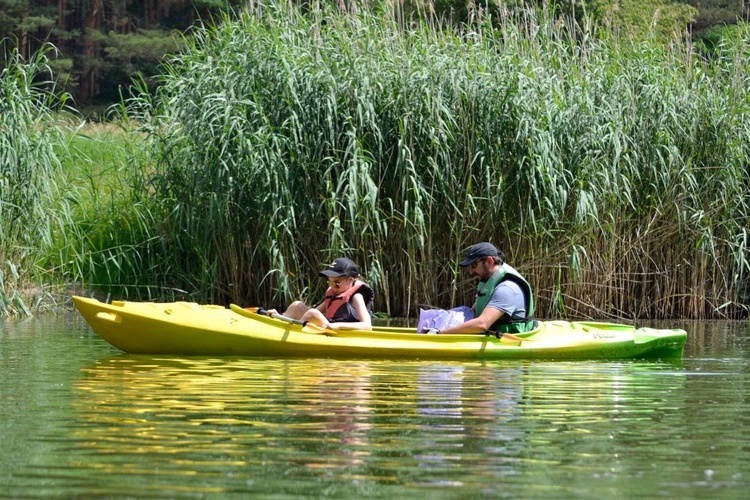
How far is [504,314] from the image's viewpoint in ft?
27.6

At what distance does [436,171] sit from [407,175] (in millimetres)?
266

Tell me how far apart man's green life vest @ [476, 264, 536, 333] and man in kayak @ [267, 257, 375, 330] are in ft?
2.55

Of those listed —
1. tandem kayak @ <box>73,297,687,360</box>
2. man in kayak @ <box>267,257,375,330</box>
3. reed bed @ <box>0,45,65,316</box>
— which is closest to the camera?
tandem kayak @ <box>73,297,687,360</box>

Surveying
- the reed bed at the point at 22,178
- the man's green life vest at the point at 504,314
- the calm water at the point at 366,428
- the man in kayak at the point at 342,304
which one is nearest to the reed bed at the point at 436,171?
the reed bed at the point at 22,178

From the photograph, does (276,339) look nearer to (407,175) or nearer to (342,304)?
(342,304)

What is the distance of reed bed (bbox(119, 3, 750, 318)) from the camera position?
11.0 meters

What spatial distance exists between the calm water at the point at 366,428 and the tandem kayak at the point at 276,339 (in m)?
0.20

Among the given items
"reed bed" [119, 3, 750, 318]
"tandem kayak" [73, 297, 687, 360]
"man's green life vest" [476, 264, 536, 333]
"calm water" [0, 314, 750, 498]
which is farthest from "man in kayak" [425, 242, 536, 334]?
"reed bed" [119, 3, 750, 318]

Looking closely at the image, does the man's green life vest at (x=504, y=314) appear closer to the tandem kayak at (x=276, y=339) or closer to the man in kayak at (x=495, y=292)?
the man in kayak at (x=495, y=292)

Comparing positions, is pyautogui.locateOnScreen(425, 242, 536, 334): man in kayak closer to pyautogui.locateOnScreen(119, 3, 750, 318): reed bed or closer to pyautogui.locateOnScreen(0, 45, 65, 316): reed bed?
pyautogui.locateOnScreen(119, 3, 750, 318): reed bed

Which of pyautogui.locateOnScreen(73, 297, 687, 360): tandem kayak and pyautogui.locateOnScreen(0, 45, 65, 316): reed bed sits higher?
pyautogui.locateOnScreen(0, 45, 65, 316): reed bed

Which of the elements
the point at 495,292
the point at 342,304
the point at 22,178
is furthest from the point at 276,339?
the point at 22,178

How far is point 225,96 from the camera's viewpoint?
36.1 ft

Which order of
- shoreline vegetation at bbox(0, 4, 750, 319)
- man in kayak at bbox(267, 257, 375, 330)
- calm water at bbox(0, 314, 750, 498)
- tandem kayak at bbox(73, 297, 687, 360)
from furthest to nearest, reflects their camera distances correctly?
shoreline vegetation at bbox(0, 4, 750, 319) → man in kayak at bbox(267, 257, 375, 330) → tandem kayak at bbox(73, 297, 687, 360) → calm water at bbox(0, 314, 750, 498)
